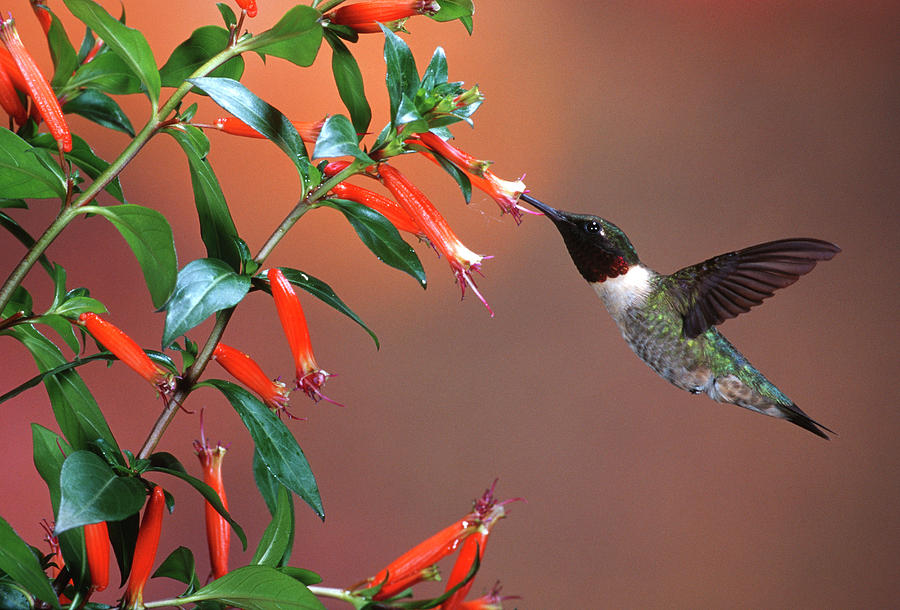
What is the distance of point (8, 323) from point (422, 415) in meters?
1.20

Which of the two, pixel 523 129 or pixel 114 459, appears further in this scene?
pixel 523 129

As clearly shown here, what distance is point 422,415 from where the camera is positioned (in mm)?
1677

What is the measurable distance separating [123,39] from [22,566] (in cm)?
30

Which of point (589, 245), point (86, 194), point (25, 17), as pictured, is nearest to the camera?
point (86, 194)

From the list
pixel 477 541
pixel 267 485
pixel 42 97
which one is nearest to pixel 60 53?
pixel 42 97

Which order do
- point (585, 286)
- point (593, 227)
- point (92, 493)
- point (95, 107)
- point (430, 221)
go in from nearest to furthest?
point (92, 493) < point (430, 221) < point (95, 107) < point (593, 227) < point (585, 286)

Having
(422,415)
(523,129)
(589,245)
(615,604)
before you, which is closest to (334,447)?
(422,415)

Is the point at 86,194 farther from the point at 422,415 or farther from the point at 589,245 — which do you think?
the point at 422,415

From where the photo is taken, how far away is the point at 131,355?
1.68ft

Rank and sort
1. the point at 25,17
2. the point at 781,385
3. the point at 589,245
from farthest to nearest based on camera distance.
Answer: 1. the point at 781,385
2. the point at 25,17
3. the point at 589,245

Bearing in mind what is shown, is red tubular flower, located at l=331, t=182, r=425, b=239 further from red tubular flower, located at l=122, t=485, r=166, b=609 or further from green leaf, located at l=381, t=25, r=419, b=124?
red tubular flower, located at l=122, t=485, r=166, b=609

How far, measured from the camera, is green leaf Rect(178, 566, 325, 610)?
1.56ft

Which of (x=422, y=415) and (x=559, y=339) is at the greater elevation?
(x=559, y=339)

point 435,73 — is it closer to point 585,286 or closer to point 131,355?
point 131,355
